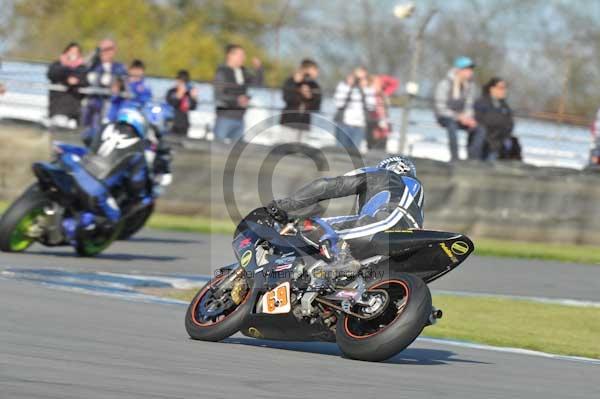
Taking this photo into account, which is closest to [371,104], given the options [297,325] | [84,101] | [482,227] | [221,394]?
[482,227]

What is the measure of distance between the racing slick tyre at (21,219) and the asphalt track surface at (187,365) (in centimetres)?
195

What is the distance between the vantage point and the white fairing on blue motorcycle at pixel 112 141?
1238 cm

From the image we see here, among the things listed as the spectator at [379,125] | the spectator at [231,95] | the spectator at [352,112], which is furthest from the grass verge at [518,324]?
the spectator at [231,95]

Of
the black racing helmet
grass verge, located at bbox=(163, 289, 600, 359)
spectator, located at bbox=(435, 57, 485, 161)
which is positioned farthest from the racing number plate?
spectator, located at bbox=(435, 57, 485, 161)

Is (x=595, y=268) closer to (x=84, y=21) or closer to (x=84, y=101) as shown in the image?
(x=84, y=101)

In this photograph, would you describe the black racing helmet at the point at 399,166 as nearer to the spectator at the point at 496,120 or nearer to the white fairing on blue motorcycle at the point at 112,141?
the white fairing on blue motorcycle at the point at 112,141

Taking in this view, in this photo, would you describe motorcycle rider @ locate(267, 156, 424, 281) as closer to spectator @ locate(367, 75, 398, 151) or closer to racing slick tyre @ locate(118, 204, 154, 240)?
racing slick tyre @ locate(118, 204, 154, 240)

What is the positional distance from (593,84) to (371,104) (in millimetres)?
4761

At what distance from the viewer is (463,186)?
1658cm

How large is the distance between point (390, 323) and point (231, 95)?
428 inches

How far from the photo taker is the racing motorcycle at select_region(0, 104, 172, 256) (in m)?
11.7

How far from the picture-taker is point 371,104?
1705cm

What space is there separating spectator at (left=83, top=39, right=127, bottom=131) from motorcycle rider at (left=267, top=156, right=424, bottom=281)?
9841 millimetres

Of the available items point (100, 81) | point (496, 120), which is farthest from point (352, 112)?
point (100, 81)
